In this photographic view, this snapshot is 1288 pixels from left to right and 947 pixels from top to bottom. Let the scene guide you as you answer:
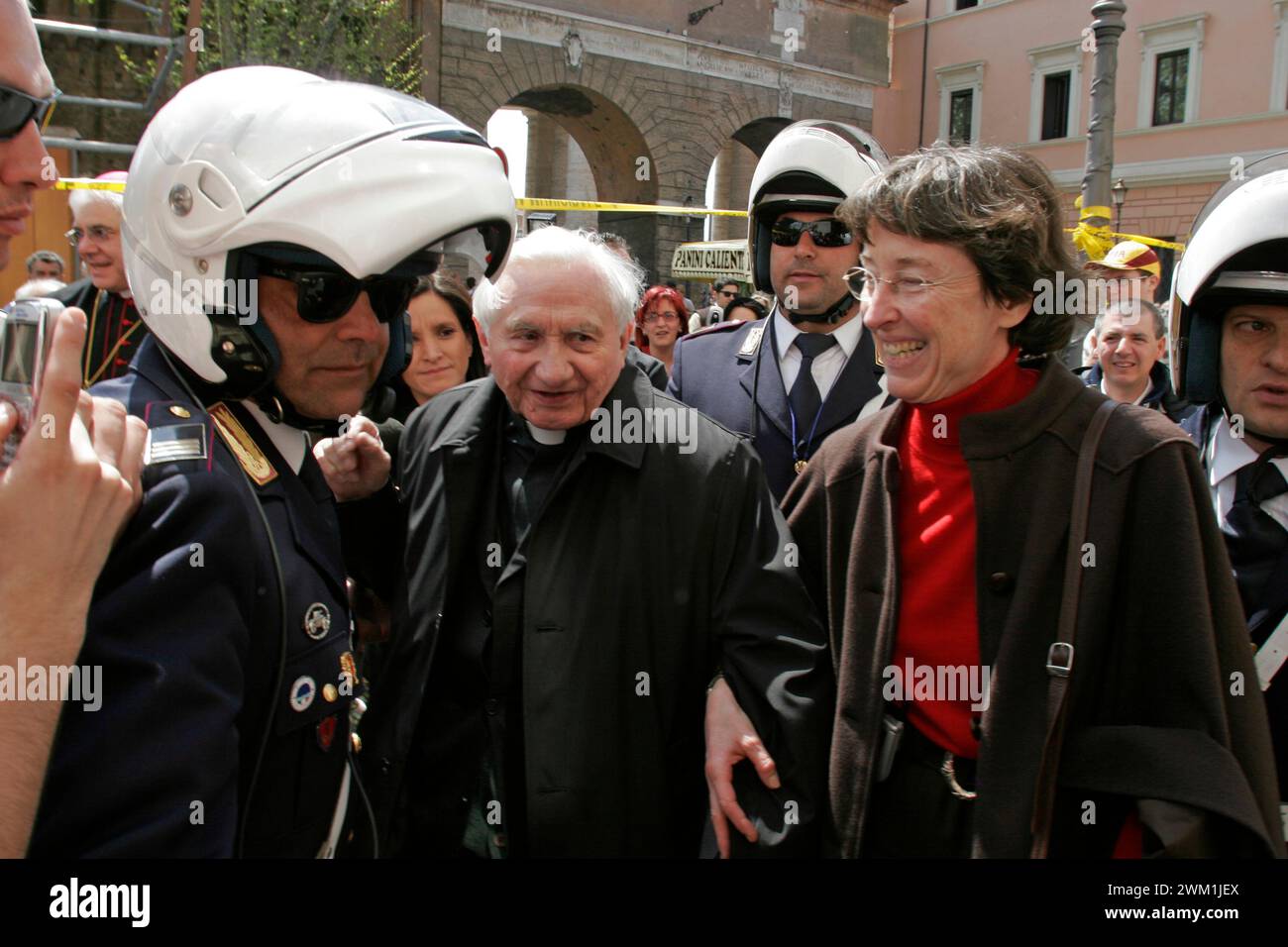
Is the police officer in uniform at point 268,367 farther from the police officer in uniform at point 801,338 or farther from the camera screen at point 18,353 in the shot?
the police officer in uniform at point 801,338

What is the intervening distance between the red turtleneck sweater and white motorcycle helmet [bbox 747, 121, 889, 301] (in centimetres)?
133

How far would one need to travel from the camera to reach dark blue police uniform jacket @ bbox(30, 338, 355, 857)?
122 centimetres

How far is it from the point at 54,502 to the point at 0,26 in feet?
2.82

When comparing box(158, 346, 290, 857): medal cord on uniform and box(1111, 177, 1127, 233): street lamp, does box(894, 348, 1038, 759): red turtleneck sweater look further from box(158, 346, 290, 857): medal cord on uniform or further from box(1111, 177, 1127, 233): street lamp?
box(1111, 177, 1127, 233): street lamp

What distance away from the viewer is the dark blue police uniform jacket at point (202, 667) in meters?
1.22

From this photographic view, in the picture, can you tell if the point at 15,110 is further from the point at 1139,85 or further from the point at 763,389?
the point at 1139,85

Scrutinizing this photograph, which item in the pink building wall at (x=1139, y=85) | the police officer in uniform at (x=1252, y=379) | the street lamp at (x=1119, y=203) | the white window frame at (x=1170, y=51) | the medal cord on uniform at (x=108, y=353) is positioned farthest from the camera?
the white window frame at (x=1170, y=51)

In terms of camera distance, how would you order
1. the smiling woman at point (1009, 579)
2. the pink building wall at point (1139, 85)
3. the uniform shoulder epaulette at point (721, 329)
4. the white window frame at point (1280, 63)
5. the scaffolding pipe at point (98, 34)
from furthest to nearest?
the pink building wall at point (1139, 85)
the white window frame at point (1280, 63)
the scaffolding pipe at point (98, 34)
the uniform shoulder epaulette at point (721, 329)
the smiling woman at point (1009, 579)

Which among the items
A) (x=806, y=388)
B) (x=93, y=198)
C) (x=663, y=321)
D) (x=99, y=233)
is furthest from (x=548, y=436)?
(x=663, y=321)

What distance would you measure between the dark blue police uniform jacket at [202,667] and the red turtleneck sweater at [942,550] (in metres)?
1.08

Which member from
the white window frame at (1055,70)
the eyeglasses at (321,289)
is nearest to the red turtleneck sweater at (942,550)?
the eyeglasses at (321,289)

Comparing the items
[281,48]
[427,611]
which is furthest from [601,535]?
[281,48]

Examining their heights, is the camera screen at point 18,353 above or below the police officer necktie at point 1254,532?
above
